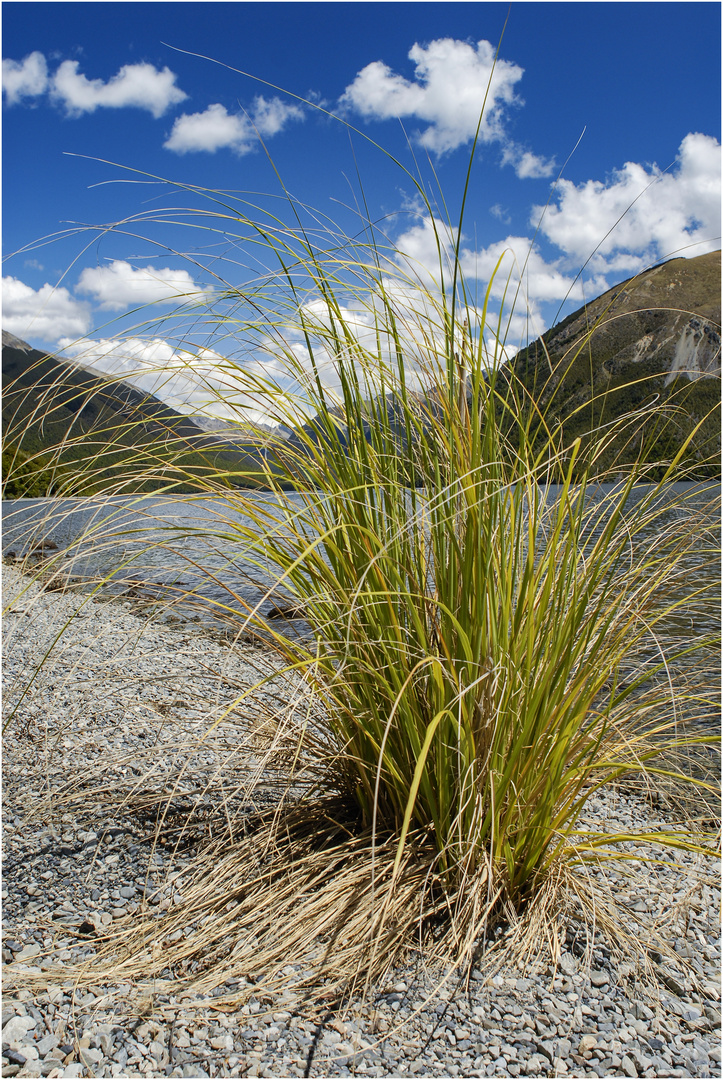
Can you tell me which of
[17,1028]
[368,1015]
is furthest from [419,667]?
[17,1028]

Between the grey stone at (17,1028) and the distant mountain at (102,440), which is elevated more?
the distant mountain at (102,440)

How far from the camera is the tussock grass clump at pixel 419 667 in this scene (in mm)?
1633

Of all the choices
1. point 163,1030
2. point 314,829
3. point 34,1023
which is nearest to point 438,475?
point 314,829

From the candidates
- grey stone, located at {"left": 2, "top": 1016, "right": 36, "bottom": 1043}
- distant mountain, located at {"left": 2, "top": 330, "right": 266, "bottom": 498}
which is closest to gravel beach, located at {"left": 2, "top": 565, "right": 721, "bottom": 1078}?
grey stone, located at {"left": 2, "top": 1016, "right": 36, "bottom": 1043}

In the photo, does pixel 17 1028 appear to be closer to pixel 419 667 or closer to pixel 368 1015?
pixel 368 1015

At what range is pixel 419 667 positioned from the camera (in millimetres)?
1572

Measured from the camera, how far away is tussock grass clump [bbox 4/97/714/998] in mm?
1633

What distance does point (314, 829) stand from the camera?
2.03m

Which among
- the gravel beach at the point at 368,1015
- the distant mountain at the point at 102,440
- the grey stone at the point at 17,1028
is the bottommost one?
the gravel beach at the point at 368,1015

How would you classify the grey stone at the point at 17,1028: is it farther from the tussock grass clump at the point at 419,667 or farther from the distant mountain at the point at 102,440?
the distant mountain at the point at 102,440

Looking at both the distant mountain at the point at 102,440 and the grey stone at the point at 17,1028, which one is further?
the distant mountain at the point at 102,440

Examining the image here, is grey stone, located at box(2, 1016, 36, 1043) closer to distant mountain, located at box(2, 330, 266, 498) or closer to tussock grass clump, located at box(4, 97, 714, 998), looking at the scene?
tussock grass clump, located at box(4, 97, 714, 998)

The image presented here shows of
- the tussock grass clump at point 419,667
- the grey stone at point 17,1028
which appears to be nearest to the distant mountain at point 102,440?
the tussock grass clump at point 419,667

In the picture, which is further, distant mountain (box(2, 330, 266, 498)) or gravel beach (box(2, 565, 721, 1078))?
distant mountain (box(2, 330, 266, 498))
